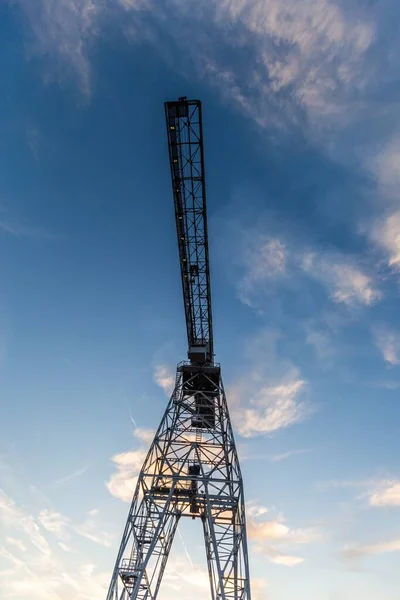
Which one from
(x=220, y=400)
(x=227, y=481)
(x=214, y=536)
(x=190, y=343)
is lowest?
(x=214, y=536)

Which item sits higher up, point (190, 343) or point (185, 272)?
point (185, 272)

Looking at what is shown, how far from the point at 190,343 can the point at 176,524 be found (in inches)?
630

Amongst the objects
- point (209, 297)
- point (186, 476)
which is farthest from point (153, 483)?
point (209, 297)

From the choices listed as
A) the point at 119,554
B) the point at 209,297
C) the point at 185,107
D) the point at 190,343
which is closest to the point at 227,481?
the point at 119,554

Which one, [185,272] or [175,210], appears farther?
[185,272]

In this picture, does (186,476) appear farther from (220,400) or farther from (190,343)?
(190,343)

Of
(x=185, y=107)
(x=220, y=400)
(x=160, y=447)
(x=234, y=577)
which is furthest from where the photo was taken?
(x=220, y=400)

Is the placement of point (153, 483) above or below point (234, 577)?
above

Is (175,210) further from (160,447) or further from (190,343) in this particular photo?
(160,447)

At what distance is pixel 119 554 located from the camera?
115ft

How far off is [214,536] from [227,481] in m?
→ 4.07

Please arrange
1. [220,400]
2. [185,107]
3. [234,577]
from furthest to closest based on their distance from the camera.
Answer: [220,400], [185,107], [234,577]

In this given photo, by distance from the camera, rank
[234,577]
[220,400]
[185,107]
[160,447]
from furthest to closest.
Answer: [220,400] < [160,447] < [185,107] < [234,577]

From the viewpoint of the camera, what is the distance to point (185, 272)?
4406 cm
